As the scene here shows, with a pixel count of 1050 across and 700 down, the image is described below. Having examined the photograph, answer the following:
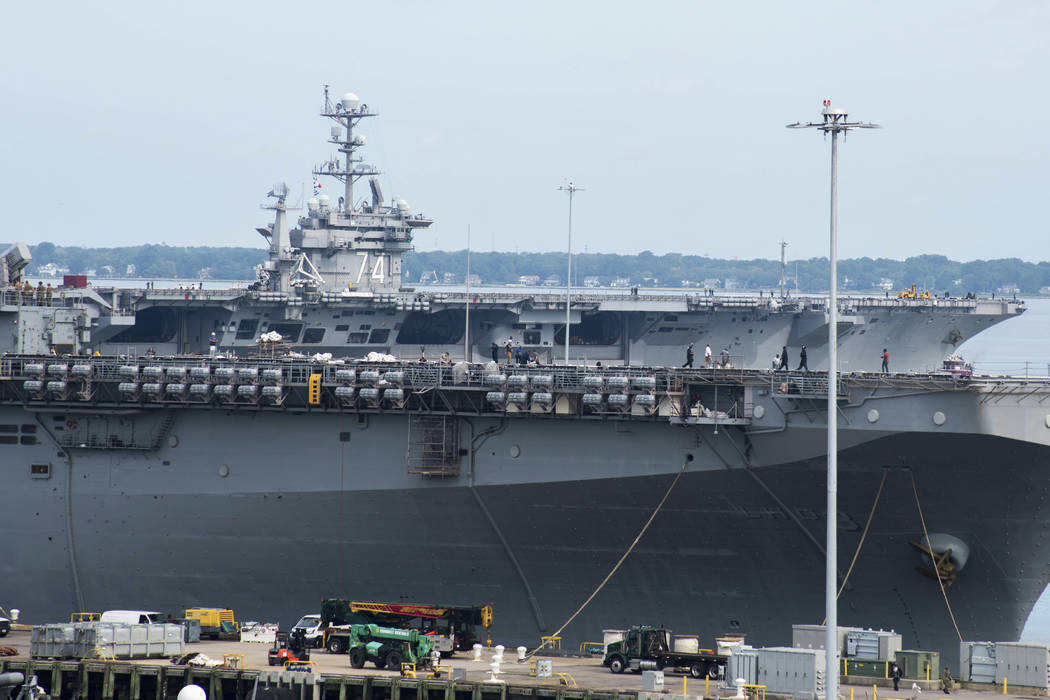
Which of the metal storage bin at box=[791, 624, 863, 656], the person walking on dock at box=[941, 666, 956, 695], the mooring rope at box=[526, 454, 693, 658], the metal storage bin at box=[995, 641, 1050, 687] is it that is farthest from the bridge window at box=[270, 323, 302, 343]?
the metal storage bin at box=[995, 641, 1050, 687]

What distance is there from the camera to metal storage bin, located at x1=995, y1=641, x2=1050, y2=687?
1944cm

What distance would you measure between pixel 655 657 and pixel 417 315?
21234 millimetres

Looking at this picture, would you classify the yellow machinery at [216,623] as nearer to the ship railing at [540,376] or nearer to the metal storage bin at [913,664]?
the ship railing at [540,376]

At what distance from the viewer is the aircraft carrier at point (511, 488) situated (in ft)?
75.8

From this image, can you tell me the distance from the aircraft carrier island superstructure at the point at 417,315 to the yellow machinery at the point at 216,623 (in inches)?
539

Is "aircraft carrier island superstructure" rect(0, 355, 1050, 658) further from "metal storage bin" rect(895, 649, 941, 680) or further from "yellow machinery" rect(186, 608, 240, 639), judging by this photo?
"metal storage bin" rect(895, 649, 941, 680)

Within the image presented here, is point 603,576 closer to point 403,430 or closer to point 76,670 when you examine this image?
point 403,430

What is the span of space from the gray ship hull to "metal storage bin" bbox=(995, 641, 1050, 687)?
11.7 ft

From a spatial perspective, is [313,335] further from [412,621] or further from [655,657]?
[655,657]

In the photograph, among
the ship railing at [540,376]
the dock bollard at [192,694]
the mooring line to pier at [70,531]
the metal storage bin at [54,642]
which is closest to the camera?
the dock bollard at [192,694]

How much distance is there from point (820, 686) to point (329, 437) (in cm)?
1048

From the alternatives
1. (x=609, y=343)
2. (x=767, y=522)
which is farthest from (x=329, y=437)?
(x=609, y=343)

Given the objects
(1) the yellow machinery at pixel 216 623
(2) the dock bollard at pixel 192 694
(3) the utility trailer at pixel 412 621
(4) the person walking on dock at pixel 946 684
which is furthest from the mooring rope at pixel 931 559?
(2) the dock bollard at pixel 192 694

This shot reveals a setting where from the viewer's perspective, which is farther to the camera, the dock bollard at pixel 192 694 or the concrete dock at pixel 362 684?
the concrete dock at pixel 362 684
